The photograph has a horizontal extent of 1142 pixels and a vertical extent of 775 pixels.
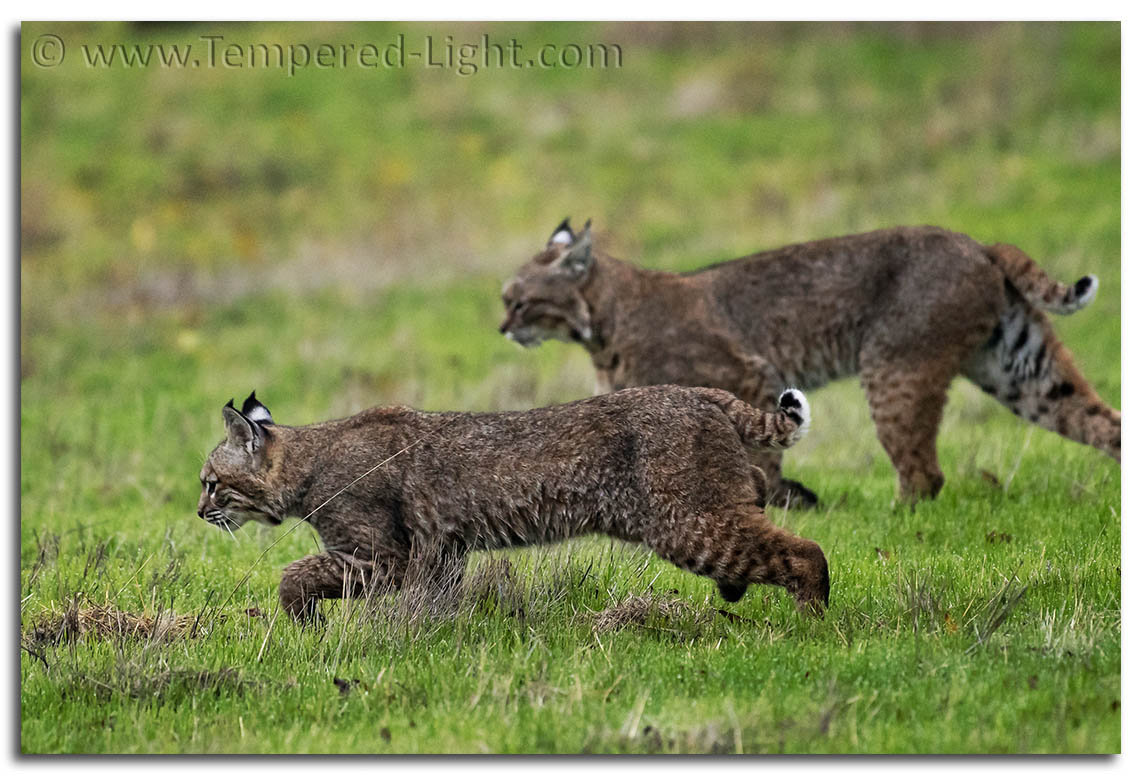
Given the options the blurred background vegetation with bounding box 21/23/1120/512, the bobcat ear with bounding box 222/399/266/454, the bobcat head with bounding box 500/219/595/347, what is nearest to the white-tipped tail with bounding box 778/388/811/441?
the bobcat ear with bounding box 222/399/266/454

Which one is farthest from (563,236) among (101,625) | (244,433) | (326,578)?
(101,625)

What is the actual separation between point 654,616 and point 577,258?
4.05m

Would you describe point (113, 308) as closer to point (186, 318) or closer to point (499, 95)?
point (186, 318)

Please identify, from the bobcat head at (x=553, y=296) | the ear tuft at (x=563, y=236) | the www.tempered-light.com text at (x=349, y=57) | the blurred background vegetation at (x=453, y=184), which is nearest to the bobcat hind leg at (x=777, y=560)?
the bobcat head at (x=553, y=296)

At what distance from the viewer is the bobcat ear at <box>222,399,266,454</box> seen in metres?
7.20

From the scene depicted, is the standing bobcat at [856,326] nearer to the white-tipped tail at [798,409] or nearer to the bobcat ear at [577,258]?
the bobcat ear at [577,258]

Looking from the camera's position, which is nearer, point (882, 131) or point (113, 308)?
point (113, 308)

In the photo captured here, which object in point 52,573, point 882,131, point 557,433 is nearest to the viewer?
point 557,433

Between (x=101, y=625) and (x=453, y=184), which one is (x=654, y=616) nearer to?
(x=101, y=625)

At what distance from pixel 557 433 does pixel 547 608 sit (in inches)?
33.1

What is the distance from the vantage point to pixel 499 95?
25.4 meters

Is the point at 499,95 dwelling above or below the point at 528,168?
above

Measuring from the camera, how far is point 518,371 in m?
14.4

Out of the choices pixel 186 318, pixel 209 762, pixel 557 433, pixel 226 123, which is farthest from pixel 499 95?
pixel 209 762
